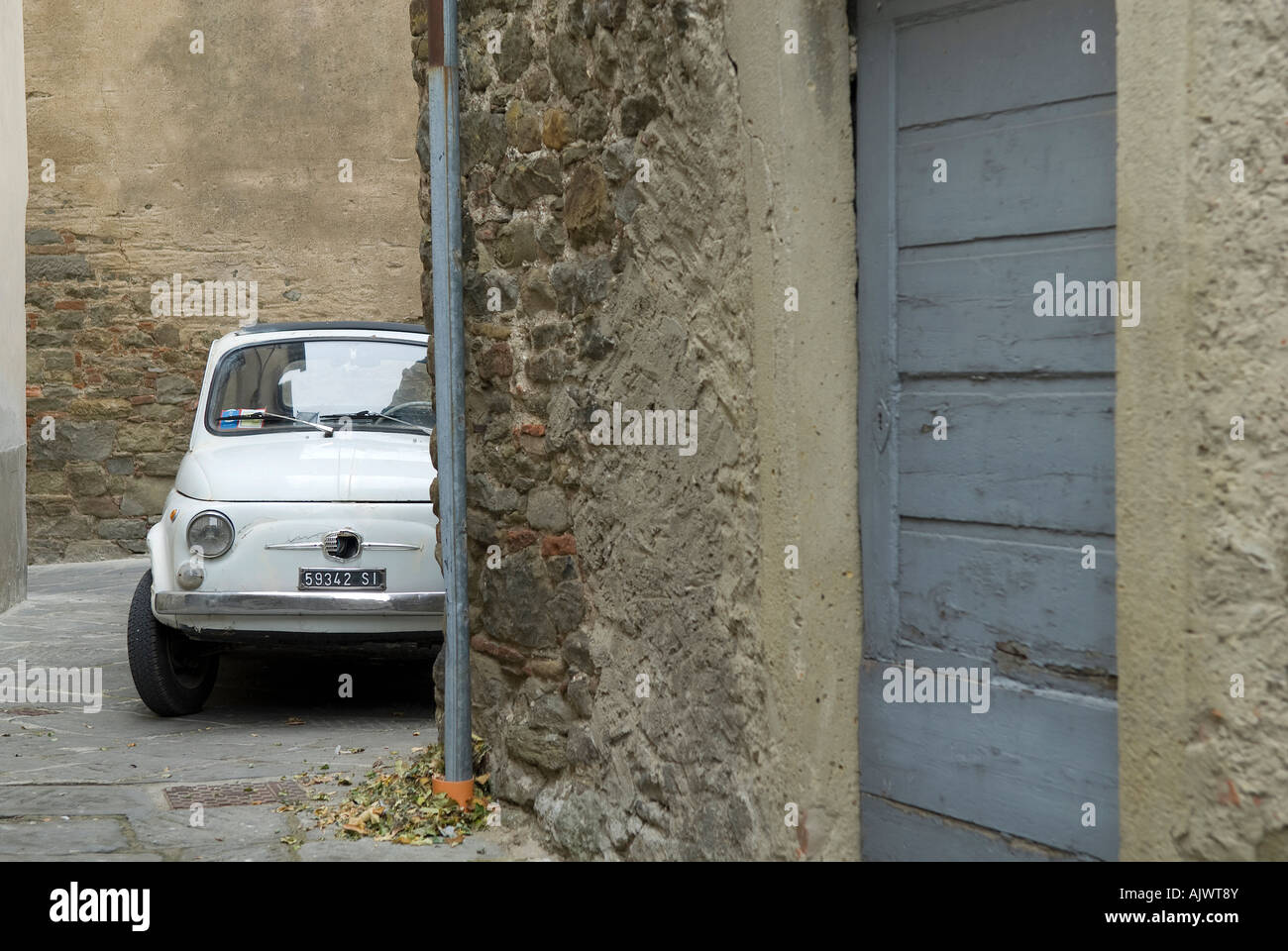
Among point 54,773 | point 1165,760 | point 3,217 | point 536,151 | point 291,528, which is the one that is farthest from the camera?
point 3,217

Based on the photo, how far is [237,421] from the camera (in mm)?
6504

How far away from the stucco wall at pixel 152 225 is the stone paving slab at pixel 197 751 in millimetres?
3752

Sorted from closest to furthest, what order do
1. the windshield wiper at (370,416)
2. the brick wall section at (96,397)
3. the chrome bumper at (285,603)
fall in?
the chrome bumper at (285,603), the windshield wiper at (370,416), the brick wall section at (96,397)

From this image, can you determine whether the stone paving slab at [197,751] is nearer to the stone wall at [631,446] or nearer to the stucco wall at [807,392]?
the stone wall at [631,446]

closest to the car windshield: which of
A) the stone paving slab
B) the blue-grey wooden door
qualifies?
the stone paving slab

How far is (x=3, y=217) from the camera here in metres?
9.18

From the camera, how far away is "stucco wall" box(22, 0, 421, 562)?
465 inches

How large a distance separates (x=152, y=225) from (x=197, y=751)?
7.81 meters

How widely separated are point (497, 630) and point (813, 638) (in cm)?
157

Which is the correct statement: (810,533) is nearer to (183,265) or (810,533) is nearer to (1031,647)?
(1031,647)

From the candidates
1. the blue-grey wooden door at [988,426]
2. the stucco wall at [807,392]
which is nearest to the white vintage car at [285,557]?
the stucco wall at [807,392]

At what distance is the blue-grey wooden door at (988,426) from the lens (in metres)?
2.50

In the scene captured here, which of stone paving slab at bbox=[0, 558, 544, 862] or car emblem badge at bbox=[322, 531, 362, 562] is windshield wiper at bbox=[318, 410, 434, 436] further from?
stone paving slab at bbox=[0, 558, 544, 862]

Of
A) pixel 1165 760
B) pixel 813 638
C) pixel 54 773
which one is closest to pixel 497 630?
pixel 813 638
